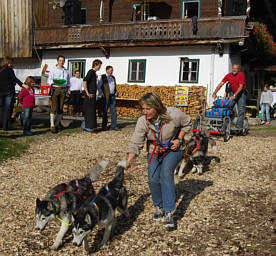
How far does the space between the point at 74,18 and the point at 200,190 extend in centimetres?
1835

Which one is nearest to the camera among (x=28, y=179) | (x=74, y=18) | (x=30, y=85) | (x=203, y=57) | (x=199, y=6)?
(x=28, y=179)

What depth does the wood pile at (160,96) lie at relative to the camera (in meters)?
16.7

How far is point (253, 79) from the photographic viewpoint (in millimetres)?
22797

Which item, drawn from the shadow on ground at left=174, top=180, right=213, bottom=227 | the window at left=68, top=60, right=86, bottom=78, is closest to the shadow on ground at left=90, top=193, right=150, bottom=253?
the shadow on ground at left=174, top=180, right=213, bottom=227

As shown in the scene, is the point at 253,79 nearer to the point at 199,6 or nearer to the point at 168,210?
the point at 199,6

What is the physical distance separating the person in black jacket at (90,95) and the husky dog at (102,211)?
6293 mm

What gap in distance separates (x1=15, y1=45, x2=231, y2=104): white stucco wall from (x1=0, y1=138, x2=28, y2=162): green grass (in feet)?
36.1

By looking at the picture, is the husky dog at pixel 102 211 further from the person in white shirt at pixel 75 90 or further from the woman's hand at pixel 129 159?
the person in white shirt at pixel 75 90

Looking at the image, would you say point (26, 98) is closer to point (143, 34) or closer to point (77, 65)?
point (143, 34)

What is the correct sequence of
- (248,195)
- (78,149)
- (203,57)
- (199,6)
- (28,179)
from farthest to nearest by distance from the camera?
(199,6) < (203,57) < (78,149) < (28,179) < (248,195)

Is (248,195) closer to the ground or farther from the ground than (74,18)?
closer to the ground

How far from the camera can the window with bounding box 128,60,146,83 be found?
1930 cm

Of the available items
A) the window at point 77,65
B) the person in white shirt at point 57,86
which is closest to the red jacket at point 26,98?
the person in white shirt at point 57,86

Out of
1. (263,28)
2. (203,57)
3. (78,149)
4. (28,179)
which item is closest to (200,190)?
(28,179)
